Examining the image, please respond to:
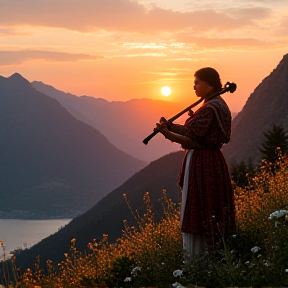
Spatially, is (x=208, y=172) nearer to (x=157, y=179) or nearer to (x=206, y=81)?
(x=206, y=81)

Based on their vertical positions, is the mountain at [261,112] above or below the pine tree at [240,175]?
above

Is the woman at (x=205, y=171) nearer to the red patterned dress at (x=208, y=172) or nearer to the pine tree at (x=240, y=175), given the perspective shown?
the red patterned dress at (x=208, y=172)

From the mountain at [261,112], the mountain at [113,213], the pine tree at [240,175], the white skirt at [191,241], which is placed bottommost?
the mountain at [113,213]

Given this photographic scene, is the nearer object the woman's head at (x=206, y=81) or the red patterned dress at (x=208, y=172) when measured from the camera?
the red patterned dress at (x=208, y=172)

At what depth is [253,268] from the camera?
527 centimetres

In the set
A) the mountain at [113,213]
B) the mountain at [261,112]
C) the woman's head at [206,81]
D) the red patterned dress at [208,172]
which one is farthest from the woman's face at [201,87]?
the mountain at [261,112]

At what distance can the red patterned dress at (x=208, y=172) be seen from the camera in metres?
6.25

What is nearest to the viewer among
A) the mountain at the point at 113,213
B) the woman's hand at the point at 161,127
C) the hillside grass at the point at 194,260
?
the hillside grass at the point at 194,260

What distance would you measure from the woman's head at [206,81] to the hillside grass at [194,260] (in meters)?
1.50

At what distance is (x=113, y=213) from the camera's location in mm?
124125

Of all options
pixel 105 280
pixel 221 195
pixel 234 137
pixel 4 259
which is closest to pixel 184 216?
pixel 221 195

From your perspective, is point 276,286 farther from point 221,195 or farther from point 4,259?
point 4,259

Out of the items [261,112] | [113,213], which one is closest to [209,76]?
[113,213]

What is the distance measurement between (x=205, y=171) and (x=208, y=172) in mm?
35
